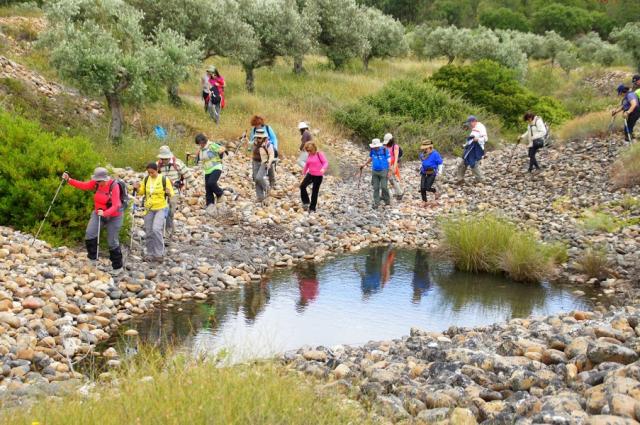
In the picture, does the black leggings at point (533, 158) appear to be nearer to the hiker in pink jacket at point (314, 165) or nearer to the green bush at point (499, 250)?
the green bush at point (499, 250)

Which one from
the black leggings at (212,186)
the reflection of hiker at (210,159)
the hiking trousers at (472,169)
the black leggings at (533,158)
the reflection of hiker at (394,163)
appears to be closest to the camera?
the reflection of hiker at (210,159)

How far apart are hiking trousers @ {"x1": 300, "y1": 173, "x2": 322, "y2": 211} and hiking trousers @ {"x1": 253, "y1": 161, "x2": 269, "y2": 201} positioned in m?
0.92

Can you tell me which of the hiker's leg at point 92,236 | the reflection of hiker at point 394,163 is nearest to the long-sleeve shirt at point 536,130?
the reflection of hiker at point 394,163

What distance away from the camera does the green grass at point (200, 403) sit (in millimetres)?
5223

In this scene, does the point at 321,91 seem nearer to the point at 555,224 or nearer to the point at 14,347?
the point at 555,224

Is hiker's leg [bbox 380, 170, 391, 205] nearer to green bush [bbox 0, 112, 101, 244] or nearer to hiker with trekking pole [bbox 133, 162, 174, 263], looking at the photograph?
hiker with trekking pole [bbox 133, 162, 174, 263]

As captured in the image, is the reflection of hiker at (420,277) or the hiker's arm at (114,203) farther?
the reflection of hiker at (420,277)

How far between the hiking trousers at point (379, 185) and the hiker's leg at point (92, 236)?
26.4ft

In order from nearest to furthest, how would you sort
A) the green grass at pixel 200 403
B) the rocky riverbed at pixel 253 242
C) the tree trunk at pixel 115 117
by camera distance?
the green grass at pixel 200 403 < the rocky riverbed at pixel 253 242 < the tree trunk at pixel 115 117

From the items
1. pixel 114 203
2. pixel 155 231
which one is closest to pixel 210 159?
pixel 155 231

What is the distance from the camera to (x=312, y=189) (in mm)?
17344

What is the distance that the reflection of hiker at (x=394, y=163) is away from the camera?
17703mm

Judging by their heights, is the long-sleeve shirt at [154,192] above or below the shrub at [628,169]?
below

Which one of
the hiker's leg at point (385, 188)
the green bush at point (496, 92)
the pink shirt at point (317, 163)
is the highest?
the green bush at point (496, 92)
